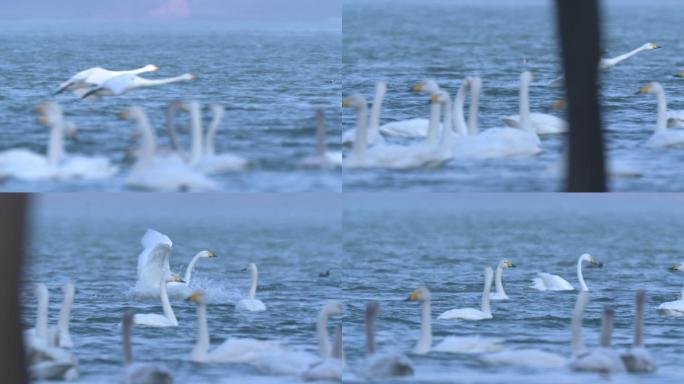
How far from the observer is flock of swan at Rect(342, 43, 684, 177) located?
747cm

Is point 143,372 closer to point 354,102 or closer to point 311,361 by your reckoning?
point 311,361

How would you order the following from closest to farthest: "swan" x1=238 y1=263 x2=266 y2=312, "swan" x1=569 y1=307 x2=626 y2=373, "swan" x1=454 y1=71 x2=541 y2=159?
"swan" x1=454 y1=71 x2=541 y2=159
"swan" x1=569 y1=307 x2=626 y2=373
"swan" x1=238 y1=263 x2=266 y2=312

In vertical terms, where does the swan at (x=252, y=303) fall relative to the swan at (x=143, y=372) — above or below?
below

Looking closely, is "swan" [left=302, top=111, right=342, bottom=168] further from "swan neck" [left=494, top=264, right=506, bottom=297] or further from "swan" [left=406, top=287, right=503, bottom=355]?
"swan neck" [left=494, top=264, right=506, bottom=297]

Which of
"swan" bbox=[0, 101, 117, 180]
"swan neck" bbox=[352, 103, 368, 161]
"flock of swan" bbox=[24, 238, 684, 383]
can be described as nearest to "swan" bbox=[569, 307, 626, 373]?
"flock of swan" bbox=[24, 238, 684, 383]

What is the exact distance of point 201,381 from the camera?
8234 millimetres

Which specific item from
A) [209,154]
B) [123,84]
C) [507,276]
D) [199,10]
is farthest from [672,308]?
[123,84]

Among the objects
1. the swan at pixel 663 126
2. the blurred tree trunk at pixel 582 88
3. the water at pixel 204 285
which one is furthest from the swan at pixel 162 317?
the blurred tree trunk at pixel 582 88

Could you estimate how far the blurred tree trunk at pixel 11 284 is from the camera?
6.97 meters

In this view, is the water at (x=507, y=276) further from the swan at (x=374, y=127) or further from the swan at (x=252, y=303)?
the swan at (x=252, y=303)

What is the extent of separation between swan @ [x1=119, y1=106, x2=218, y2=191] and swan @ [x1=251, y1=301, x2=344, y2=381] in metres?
1.27

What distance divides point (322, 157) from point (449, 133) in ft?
2.19

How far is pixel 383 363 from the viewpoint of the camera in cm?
794

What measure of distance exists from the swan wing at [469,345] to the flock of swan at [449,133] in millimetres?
1115
